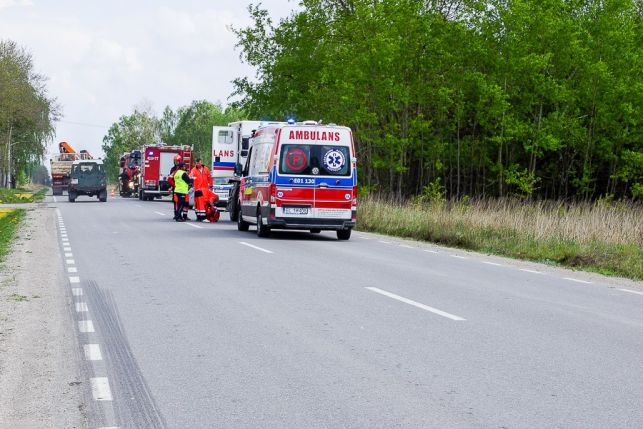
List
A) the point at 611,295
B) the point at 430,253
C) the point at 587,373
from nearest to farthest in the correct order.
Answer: the point at 587,373 → the point at 611,295 → the point at 430,253

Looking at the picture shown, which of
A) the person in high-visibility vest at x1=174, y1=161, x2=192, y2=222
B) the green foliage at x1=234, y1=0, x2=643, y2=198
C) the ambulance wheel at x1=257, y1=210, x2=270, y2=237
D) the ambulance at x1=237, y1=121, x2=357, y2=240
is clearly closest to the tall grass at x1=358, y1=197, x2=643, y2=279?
the ambulance at x1=237, y1=121, x2=357, y2=240

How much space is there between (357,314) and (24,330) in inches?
132

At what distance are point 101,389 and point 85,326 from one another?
Answer: 2758mm

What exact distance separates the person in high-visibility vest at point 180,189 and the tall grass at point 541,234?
6.60 m

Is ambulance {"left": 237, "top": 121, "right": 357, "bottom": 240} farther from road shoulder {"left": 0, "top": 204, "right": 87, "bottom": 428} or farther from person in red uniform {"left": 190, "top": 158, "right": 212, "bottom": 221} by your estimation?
road shoulder {"left": 0, "top": 204, "right": 87, "bottom": 428}

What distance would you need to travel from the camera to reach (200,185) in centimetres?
2939

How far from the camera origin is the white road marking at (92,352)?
7363 millimetres

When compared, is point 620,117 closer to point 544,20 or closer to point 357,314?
point 544,20

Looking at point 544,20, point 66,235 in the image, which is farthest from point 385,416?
point 544,20

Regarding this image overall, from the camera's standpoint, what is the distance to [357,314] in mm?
9695

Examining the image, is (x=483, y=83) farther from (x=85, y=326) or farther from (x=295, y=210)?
(x=85, y=326)

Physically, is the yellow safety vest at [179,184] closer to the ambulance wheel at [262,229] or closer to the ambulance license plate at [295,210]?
the ambulance wheel at [262,229]

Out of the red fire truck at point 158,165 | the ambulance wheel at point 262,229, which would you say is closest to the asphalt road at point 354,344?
the ambulance wheel at point 262,229

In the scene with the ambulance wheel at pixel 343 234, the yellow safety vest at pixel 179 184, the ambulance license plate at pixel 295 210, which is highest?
the yellow safety vest at pixel 179 184
